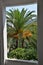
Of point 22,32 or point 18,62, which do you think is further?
point 22,32

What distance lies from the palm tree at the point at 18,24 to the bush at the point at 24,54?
11.3 inches

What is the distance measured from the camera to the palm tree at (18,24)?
4.75 metres

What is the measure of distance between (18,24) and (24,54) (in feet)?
2.89

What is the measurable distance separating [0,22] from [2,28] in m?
0.18

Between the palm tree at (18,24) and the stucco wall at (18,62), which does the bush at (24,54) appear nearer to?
the stucco wall at (18,62)

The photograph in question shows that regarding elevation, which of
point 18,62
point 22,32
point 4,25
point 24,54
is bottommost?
point 18,62

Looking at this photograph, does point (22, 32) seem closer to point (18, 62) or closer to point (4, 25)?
point (4, 25)

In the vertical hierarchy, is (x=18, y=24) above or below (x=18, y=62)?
above

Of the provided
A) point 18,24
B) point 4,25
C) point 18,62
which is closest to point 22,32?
point 18,24

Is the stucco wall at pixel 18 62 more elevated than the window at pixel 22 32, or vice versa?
the window at pixel 22 32

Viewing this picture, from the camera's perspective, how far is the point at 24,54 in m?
4.73

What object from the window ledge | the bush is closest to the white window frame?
the window ledge

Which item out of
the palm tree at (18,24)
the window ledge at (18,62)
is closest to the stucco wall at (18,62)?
the window ledge at (18,62)

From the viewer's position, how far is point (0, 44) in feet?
15.8
